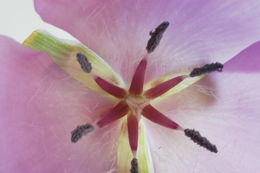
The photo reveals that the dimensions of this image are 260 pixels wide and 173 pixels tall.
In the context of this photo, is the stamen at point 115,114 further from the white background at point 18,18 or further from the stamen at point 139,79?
the white background at point 18,18

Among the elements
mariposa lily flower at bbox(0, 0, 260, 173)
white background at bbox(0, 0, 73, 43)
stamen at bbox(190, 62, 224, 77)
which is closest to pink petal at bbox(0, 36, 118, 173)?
mariposa lily flower at bbox(0, 0, 260, 173)

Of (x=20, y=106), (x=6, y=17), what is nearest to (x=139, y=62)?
(x=20, y=106)

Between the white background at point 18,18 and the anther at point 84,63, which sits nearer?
the anther at point 84,63

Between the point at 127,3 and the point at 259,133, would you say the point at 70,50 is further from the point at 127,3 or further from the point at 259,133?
the point at 259,133

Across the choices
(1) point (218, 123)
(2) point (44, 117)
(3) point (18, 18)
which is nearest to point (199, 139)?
(1) point (218, 123)

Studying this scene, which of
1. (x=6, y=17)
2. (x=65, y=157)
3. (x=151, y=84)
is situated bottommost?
(x=65, y=157)

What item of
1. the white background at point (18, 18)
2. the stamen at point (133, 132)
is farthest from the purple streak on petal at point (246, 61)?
the white background at point (18, 18)

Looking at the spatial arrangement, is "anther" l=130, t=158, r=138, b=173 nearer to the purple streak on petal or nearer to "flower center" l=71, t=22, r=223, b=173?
"flower center" l=71, t=22, r=223, b=173
